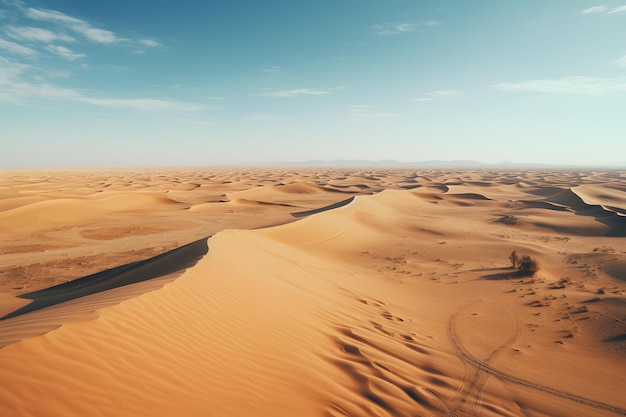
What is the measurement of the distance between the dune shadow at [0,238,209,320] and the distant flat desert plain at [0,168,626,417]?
8 cm

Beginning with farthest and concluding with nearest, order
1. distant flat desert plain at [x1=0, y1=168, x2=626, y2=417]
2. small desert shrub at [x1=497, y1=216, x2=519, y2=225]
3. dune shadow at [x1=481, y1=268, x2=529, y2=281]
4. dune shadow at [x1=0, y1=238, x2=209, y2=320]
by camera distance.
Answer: small desert shrub at [x1=497, y1=216, x2=519, y2=225] → dune shadow at [x1=481, y1=268, x2=529, y2=281] → dune shadow at [x1=0, y1=238, x2=209, y2=320] → distant flat desert plain at [x1=0, y1=168, x2=626, y2=417]

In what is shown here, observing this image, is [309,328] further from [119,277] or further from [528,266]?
[528,266]

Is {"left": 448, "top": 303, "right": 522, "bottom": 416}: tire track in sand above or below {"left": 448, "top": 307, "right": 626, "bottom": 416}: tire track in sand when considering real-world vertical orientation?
above

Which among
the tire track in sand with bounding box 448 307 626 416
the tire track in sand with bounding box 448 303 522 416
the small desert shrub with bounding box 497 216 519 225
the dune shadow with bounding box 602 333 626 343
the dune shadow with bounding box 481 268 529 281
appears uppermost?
the tire track in sand with bounding box 448 303 522 416

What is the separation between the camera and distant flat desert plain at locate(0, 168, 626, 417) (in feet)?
10.9

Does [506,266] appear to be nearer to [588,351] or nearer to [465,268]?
[465,268]

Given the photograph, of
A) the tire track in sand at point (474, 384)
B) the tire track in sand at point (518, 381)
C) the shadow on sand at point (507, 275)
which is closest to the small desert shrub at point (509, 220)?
the shadow on sand at point (507, 275)

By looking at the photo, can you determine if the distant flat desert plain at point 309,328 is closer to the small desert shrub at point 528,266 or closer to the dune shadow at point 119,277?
the dune shadow at point 119,277

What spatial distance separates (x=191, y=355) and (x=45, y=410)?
1491 millimetres

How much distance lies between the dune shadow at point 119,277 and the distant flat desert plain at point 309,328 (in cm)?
8

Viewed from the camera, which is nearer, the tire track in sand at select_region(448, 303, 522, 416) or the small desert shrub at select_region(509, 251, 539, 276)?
the tire track in sand at select_region(448, 303, 522, 416)

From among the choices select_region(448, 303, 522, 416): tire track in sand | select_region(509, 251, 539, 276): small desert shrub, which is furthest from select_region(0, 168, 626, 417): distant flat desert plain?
select_region(509, 251, 539, 276): small desert shrub

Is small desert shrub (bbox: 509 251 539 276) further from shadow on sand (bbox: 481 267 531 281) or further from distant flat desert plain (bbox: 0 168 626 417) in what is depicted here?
distant flat desert plain (bbox: 0 168 626 417)

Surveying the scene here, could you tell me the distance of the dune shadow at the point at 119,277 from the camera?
7.75 metres
